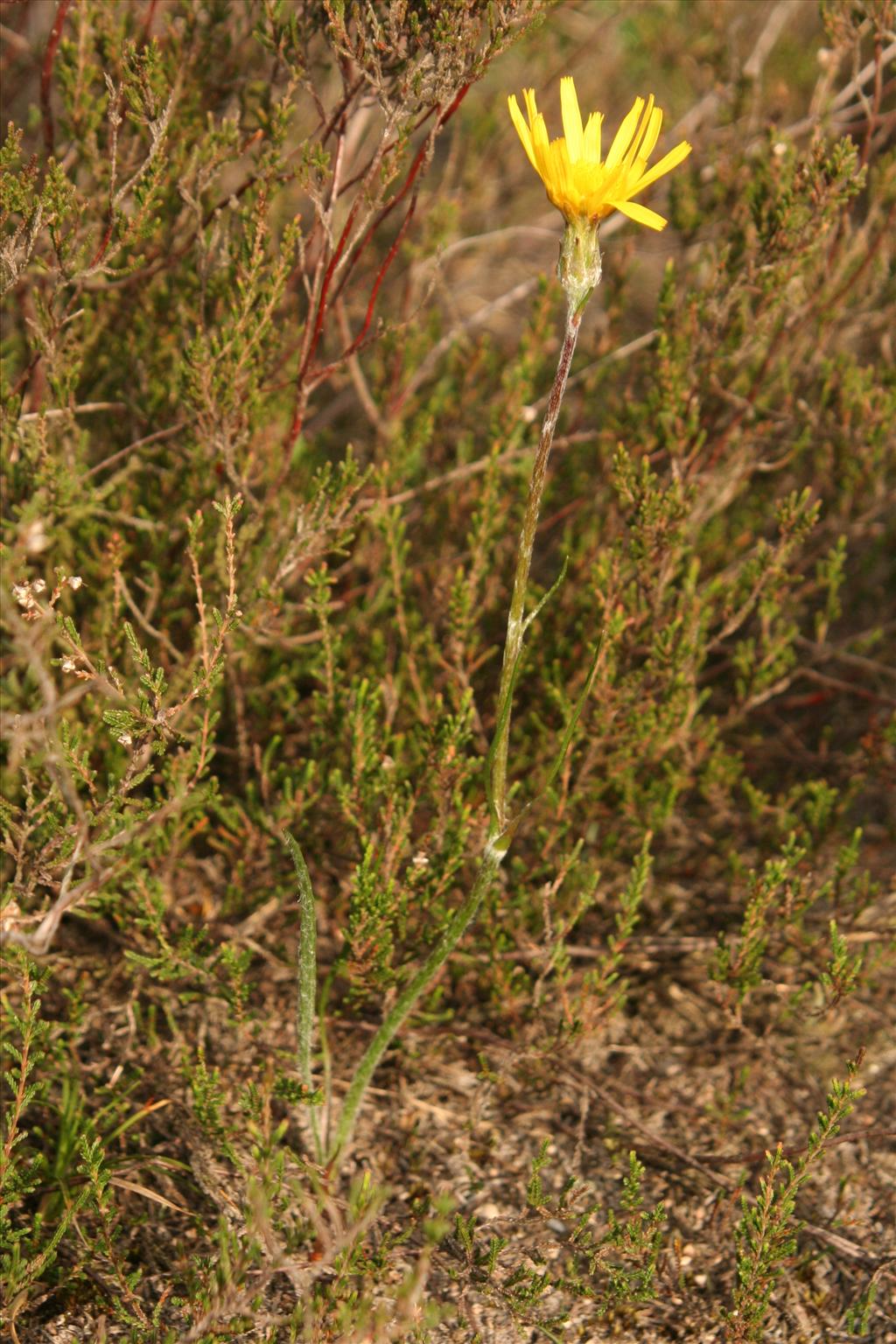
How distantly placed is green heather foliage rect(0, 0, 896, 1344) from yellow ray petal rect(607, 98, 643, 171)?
358 millimetres

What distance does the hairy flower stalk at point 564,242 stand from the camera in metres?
1.62

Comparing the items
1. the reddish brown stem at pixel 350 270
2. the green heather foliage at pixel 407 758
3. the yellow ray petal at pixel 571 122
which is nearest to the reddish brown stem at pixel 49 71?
the green heather foliage at pixel 407 758

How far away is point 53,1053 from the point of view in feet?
7.01

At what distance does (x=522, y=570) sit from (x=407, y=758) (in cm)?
116

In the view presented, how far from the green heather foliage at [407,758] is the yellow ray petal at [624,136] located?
Result: 36cm

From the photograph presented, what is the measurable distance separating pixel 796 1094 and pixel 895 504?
1669 millimetres

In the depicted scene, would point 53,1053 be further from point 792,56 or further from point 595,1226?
point 792,56

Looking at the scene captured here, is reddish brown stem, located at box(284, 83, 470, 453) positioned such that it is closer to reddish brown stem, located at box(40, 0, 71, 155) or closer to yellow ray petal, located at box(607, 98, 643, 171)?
yellow ray petal, located at box(607, 98, 643, 171)

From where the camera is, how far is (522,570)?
5.56 ft

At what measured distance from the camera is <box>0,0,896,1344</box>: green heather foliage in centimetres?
191

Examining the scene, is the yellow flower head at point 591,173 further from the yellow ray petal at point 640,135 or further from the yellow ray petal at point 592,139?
the yellow ray petal at point 592,139

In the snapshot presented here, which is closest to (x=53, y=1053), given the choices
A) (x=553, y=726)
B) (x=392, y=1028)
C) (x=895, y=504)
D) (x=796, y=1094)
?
(x=392, y=1028)

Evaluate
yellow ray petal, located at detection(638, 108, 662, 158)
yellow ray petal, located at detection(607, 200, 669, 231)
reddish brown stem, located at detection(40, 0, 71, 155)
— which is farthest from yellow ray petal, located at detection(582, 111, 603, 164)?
reddish brown stem, located at detection(40, 0, 71, 155)

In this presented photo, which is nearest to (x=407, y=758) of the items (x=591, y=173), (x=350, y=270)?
(x=350, y=270)
